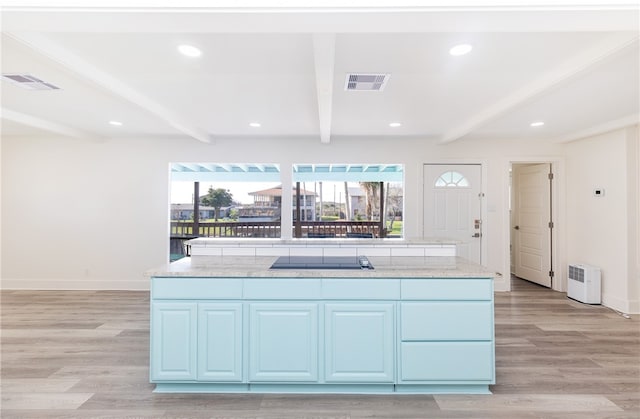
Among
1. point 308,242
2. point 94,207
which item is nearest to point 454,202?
point 308,242

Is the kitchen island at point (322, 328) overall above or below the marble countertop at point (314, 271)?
below

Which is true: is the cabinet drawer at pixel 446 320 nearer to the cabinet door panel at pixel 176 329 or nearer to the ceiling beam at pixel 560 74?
the cabinet door panel at pixel 176 329

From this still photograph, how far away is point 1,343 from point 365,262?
11.4 feet

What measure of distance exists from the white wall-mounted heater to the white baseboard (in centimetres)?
622

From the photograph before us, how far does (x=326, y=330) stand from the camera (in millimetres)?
2178

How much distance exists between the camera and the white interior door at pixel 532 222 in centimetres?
515

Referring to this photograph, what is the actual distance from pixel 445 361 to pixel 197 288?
1735 millimetres

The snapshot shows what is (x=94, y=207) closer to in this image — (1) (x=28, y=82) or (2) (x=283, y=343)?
(1) (x=28, y=82)

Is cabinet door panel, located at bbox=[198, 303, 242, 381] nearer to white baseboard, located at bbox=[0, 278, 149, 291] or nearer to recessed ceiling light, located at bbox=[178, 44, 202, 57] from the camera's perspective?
recessed ceiling light, located at bbox=[178, 44, 202, 57]

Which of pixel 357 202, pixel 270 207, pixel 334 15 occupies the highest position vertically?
pixel 334 15

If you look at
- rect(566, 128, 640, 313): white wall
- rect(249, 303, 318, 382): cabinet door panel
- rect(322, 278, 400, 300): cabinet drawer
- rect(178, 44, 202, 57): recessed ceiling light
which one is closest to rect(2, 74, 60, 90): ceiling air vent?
rect(178, 44, 202, 57): recessed ceiling light

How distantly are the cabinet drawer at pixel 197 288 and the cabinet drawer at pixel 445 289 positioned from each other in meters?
1.15

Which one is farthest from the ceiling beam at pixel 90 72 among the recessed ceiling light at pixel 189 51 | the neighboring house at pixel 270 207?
the neighboring house at pixel 270 207

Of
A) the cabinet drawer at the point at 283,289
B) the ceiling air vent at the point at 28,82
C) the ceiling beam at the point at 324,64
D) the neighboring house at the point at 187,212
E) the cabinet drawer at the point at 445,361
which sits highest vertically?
the ceiling air vent at the point at 28,82
